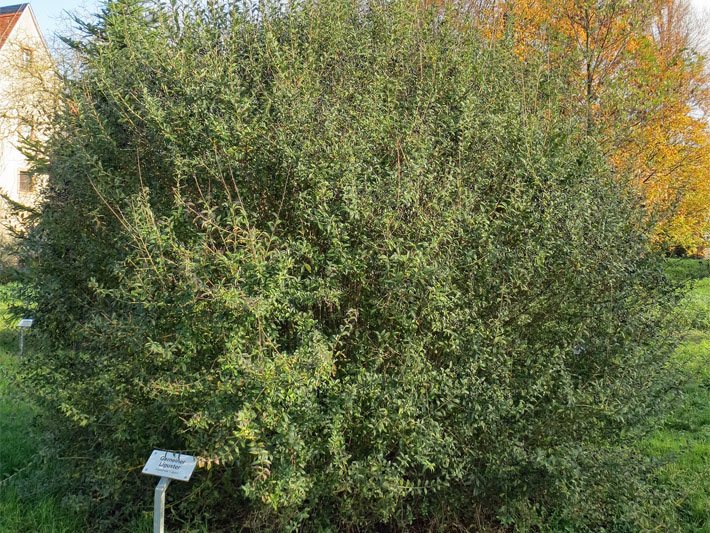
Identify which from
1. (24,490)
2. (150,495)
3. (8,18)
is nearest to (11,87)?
(8,18)

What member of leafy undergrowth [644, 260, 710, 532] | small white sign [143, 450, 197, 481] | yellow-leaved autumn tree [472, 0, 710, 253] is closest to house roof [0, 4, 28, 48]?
yellow-leaved autumn tree [472, 0, 710, 253]

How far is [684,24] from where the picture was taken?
17.7 metres

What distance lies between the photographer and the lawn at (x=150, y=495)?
430cm

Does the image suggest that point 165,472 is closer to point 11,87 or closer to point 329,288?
point 329,288

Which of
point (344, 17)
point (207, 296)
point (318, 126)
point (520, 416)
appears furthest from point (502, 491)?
point (344, 17)

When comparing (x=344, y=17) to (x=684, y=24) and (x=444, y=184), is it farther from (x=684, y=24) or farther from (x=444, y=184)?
(x=684, y=24)

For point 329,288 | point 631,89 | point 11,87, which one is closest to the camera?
point 329,288

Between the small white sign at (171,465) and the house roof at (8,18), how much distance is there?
23902 millimetres

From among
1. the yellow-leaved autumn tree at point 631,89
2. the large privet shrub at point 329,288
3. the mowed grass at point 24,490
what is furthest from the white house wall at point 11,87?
the yellow-leaved autumn tree at point 631,89

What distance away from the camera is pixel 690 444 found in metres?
5.81

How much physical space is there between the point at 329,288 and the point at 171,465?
126cm

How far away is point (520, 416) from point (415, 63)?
2.61 meters

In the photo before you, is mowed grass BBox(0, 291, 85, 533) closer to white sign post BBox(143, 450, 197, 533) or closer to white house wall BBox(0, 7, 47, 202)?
white sign post BBox(143, 450, 197, 533)

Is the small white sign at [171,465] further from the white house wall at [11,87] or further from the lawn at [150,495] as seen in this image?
the white house wall at [11,87]
